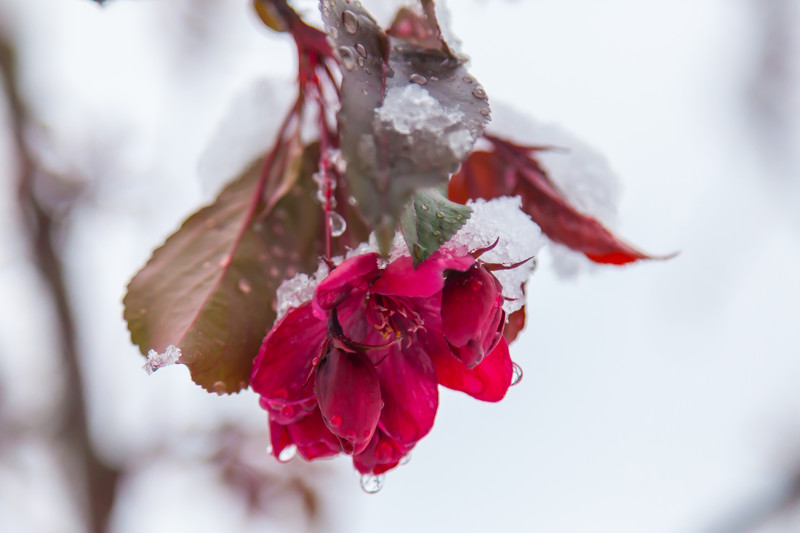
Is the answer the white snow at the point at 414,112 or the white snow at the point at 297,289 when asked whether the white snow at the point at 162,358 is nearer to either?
the white snow at the point at 297,289

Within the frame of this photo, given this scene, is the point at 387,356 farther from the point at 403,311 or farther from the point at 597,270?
the point at 597,270

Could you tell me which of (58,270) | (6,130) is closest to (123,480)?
(58,270)

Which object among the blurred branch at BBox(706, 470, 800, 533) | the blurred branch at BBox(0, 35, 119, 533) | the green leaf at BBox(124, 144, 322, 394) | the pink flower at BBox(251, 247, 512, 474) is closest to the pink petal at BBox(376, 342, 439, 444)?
the pink flower at BBox(251, 247, 512, 474)

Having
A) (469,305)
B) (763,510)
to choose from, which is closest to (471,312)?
(469,305)

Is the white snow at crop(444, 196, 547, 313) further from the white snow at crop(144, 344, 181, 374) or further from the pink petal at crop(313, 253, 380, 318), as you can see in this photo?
the white snow at crop(144, 344, 181, 374)

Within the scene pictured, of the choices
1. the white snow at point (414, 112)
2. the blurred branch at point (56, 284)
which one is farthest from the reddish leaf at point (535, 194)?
the blurred branch at point (56, 284)

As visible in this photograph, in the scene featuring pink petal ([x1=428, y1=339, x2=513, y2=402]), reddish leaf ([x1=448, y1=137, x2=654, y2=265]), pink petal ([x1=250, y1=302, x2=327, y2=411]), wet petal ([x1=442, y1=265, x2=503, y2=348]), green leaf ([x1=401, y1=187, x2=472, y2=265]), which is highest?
green leaf ([x1=401, y1=187, x2=472, y2=265])
